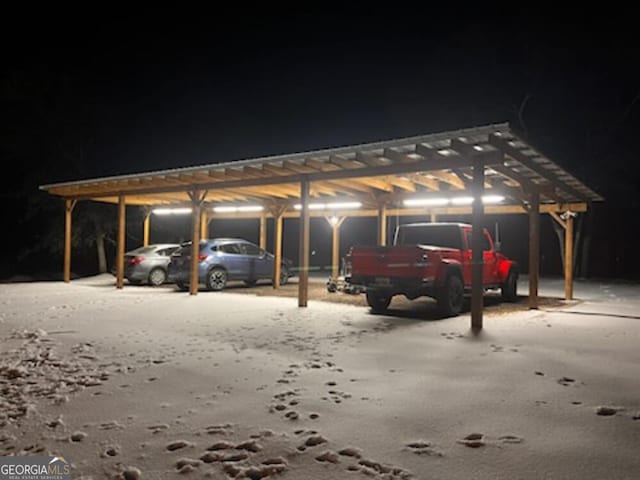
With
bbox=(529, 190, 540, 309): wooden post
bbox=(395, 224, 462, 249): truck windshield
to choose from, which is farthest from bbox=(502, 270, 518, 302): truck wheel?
bbox=(395, 224, 462, 249): truck windshield

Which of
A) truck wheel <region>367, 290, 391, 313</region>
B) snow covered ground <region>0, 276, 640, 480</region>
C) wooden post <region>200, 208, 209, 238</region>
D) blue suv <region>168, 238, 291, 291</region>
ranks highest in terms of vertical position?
wooden post <region>200, 208, 209, 238</region>

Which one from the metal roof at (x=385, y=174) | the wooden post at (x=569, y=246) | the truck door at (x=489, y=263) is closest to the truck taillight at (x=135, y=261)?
the metal roof at (x=385, y=174)

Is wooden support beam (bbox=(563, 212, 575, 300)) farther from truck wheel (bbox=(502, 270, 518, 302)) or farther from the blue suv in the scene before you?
the blue suv

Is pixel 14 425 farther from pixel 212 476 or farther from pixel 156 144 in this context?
pixel 156 144

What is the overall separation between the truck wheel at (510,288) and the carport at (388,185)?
1502 millimetres

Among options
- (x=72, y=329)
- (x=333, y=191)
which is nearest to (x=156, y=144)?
(x=333, y=191)

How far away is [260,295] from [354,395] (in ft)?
29.0

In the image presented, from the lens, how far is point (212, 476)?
2.73 meters

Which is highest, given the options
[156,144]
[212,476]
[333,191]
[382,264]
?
[156,144]

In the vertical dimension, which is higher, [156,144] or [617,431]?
[156,144]

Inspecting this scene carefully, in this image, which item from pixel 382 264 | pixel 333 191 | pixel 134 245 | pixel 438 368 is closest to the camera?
pixel 438 368

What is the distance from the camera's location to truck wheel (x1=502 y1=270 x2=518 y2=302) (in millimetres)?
12023

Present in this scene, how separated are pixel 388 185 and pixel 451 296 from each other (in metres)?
4.71

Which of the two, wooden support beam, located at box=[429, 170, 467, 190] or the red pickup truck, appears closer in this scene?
the red pickup truck
